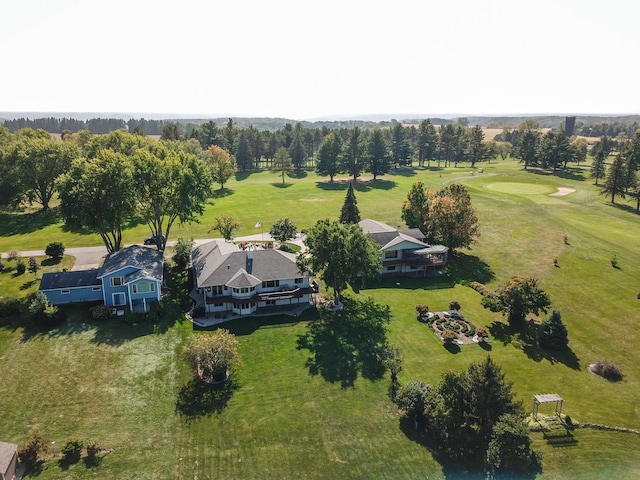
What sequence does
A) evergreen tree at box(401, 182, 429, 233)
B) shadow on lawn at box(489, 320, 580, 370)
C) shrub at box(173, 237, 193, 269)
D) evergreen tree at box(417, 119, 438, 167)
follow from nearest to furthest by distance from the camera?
1. shadow on lawn at box(489, 320, 580, 370)
2. shrub at box(173, 237, 193, 269)
3. evergreen tree at box(401, 182, 429, 233)
4. evergreen tree at box(417, 119, 438, 167)

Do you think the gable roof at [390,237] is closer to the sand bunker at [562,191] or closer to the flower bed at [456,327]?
the flower bed at [456,327]

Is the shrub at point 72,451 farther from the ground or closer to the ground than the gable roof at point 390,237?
closer to the ground

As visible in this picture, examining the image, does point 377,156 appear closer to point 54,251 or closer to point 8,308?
point 54,251

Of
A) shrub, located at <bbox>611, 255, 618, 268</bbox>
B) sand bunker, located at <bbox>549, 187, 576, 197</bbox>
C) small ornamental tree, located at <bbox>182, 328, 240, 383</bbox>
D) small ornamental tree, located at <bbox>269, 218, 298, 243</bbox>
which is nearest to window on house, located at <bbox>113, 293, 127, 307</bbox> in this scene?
small ornamental tree, located at <bbox>182, 328, 240, 383</bbox>

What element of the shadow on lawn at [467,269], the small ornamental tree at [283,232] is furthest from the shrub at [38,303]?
the shadow on lawn at [467,269]

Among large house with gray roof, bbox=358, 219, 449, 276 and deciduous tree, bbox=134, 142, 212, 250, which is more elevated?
deciduous tree, bbox=134, 142, 212, 250

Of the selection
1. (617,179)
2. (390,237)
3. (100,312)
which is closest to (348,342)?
(390,237)

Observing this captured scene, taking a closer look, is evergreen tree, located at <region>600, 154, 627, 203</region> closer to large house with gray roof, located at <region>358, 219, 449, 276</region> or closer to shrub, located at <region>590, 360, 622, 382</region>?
large house with gray roof, located at <region>358, 219, 449, 276</region>
